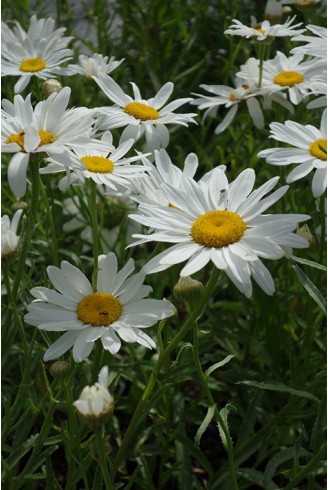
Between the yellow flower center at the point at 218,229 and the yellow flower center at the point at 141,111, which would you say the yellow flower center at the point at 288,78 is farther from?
the yellow flower center at the point at 218,229

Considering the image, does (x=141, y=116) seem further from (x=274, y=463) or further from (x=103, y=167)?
(x=274, y=463)

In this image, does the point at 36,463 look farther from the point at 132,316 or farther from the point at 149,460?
the point at 132,316

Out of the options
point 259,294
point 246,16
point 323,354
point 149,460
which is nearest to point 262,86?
point 259,294

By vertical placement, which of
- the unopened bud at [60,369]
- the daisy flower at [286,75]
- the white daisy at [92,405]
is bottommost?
the unopened bud at [60,369]

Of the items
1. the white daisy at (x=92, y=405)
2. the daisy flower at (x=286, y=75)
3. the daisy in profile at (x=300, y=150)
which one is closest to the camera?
the white daisy at (x=92, y=405)

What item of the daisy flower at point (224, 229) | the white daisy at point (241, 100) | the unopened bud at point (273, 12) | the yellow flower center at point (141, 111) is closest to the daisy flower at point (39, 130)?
the daisy flower at point (224, 229)

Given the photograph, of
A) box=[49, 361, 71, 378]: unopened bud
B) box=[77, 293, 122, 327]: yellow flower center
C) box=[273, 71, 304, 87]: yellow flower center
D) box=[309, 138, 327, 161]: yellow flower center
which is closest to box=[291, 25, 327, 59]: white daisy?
box=[273, 71, 304, 87]: yellow flower center

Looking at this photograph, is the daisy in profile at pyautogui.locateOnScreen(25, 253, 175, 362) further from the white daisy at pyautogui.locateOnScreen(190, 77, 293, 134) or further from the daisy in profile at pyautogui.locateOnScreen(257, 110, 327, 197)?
the white daisy at pyautogui.locateOnScreen(190, 77, 293, 134)
